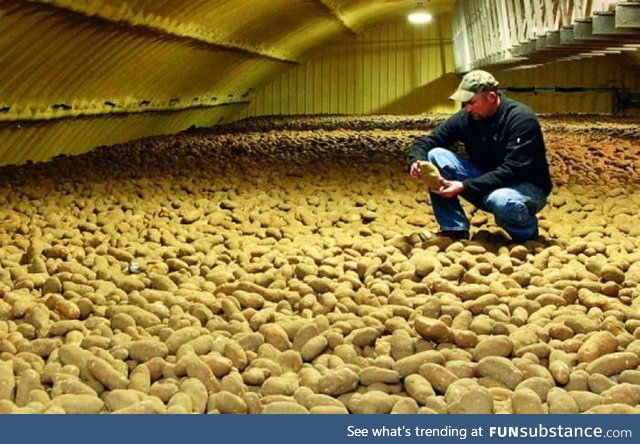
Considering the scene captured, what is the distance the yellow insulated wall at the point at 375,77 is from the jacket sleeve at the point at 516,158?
16.4 metres

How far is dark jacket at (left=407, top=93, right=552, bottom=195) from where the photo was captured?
15.3 ft

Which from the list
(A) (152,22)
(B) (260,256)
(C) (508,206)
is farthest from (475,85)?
(A) (152,22)

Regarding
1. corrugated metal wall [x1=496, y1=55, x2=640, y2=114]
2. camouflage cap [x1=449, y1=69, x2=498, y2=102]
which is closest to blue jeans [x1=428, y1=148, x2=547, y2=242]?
camouflage cap [x1=449, y1=69, x2=498, y2=102]

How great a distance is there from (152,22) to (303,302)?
5693mm

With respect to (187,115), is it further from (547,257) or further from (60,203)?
(547,257)

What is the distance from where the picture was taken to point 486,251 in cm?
478

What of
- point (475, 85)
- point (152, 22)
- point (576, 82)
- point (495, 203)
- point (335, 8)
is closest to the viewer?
point (475, 85)

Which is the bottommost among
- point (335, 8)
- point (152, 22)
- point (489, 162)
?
point (489, 162)

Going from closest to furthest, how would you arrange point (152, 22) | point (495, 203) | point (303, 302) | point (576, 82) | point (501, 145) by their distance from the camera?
1. point (303, 302)
2. point (495, 203)
3. point (501, 145)
4. point (152, 22)
5. point (576, 82)

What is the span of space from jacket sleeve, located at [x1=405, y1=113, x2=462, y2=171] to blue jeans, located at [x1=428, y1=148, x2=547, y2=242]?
0.04 metres

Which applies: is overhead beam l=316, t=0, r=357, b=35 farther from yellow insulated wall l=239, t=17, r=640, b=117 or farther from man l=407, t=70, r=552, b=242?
man l=407, t=70, r=552, b=242

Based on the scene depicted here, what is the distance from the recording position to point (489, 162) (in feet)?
16.5

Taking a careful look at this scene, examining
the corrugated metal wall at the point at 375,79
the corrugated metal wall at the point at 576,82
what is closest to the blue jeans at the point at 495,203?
the corrugated metal wall at the point at 576,82

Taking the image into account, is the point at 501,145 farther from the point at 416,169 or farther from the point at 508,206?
the point at 416,169
